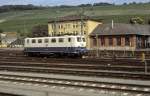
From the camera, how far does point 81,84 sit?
70.9 ft

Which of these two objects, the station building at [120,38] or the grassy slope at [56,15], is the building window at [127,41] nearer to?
the station building at [120,38]

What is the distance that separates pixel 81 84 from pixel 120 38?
5449cm

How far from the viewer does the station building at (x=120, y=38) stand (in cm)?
7381

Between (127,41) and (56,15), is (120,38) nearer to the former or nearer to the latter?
(127,41)

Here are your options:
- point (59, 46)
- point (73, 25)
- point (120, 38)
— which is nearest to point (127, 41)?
point (120, 38)

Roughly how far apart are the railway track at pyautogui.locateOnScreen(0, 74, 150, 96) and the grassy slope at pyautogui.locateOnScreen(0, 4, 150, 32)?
364ft

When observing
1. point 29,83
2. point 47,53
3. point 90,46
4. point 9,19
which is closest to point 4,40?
point 90,46

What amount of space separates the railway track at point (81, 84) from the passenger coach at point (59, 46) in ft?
62.7

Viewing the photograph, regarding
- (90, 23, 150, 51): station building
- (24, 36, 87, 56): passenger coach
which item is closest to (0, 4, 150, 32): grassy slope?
(90, 23, 150, 51): station building

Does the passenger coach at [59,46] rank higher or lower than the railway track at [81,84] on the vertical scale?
lower

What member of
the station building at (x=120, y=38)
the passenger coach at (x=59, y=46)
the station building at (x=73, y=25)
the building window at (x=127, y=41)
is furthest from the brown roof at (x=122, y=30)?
the passenger coach at (x=59, y=46)

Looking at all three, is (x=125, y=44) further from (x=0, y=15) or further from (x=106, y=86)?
(x=0, y=15)

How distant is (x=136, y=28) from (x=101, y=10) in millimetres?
86252

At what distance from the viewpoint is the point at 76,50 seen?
44875 millimetres
